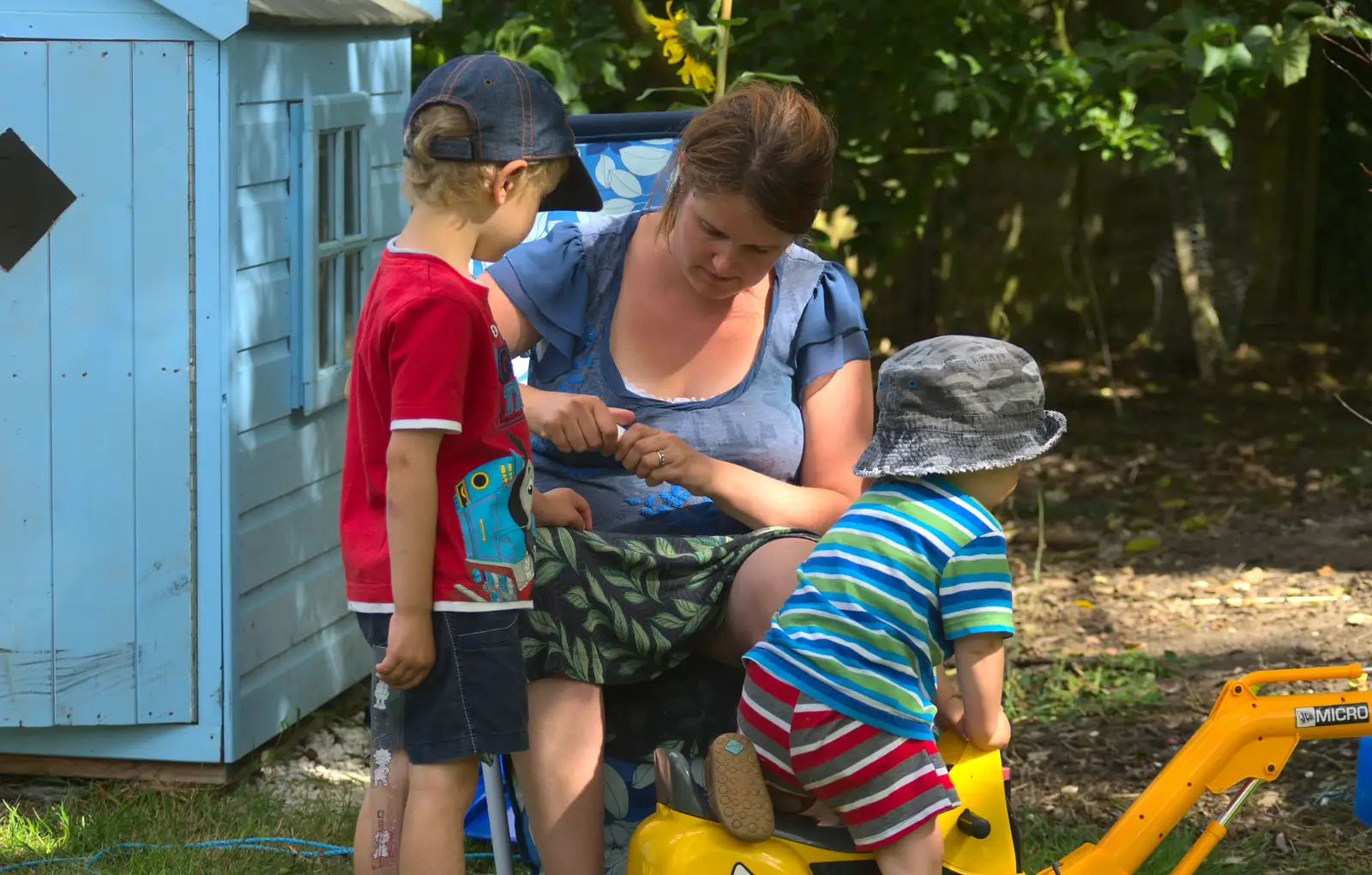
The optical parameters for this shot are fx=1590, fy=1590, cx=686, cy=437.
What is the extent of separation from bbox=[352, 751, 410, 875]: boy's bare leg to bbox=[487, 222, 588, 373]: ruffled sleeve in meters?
0.78

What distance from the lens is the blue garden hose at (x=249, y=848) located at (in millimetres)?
2865

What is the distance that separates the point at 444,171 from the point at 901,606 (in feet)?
2.77

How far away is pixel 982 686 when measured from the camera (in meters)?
2.06

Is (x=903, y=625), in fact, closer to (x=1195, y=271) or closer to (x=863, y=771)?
(x=863, y=771)

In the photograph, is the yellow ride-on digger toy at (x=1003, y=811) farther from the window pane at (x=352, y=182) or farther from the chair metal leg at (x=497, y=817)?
the window pane at (x=352, y=182)

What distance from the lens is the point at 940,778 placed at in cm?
205

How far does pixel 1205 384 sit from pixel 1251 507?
6.95ft

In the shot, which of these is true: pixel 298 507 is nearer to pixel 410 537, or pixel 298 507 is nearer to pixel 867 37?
pixel 410 537

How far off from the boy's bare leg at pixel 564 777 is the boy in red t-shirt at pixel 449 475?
13 centimetres

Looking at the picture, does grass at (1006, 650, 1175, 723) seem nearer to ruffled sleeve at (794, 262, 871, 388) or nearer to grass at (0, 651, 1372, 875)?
grass at (0, 651, 1372, 875)

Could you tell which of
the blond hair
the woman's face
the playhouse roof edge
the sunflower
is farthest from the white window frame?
the blond hair

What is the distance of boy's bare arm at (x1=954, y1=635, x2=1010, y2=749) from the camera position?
2.03 m

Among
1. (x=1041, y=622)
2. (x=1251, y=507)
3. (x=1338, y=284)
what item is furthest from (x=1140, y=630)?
(x=1338, y=284)

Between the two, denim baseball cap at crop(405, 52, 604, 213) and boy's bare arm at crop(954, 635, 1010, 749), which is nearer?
boy's bare arm at crop(954, 635, 1010, 749)
